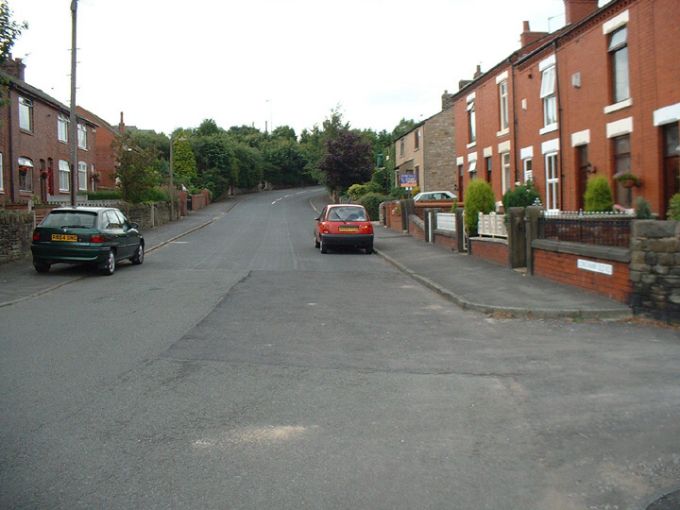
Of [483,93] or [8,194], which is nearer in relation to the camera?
[483,93]

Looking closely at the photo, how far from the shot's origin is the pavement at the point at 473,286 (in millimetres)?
10477

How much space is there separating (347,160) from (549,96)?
3921cm

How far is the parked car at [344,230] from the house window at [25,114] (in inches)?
677

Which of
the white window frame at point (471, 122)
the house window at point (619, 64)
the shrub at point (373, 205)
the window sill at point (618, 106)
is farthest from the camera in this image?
the shrub at point (373, 205)

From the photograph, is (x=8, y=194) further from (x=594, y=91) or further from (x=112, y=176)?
(x=594, y=91)

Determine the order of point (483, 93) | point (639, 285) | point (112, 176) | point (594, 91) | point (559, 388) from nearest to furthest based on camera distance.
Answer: point (559, 388), point (639, 285), point (594, 91), point (483, 93), point (112, 176)

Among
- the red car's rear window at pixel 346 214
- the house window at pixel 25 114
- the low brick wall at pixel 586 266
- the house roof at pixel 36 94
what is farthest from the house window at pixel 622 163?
the house window at pixel 25 114

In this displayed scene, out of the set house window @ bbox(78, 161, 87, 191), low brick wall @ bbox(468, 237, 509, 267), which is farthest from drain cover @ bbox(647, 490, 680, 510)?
house window @ bbox(78, 161, 87, 191)

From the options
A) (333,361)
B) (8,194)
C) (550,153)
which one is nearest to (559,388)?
(333,361)

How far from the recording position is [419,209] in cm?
3098

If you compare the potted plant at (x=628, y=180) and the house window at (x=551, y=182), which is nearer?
the potted plant at (x=628, y=180)

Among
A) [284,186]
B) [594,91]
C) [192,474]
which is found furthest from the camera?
[284,186]

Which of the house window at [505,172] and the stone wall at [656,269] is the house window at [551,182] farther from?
the stone wall at [656,269]

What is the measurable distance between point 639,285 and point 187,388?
6843mm
